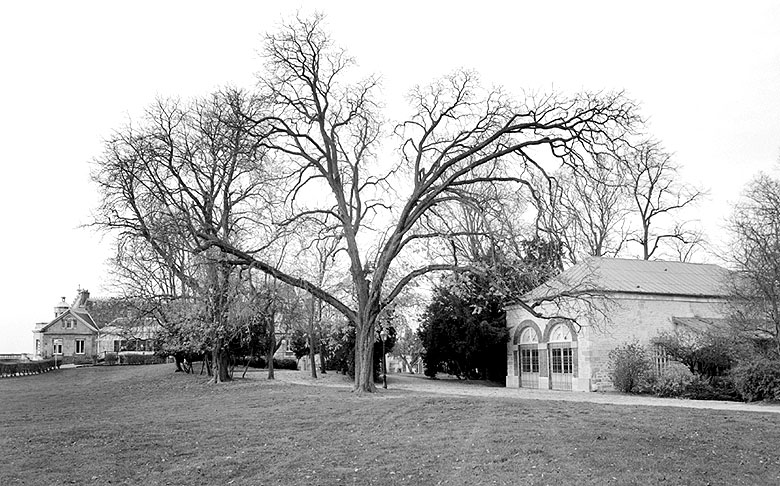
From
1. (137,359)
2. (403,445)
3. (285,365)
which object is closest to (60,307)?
(137,359)

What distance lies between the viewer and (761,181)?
1259 inches

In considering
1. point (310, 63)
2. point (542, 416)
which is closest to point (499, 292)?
point (542, 416)

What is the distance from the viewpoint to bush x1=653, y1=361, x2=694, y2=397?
79.9ft

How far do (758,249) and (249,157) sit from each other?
17252 mm

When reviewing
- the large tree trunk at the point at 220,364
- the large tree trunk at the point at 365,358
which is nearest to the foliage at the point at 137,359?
the large tree trunk at the point at 220,364

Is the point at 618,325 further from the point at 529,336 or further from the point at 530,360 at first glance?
the point at 530,360

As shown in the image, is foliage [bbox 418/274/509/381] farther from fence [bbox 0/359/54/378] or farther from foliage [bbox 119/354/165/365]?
foliage [bbox 119/354/165/365]

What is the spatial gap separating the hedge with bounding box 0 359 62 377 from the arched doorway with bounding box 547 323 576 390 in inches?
1422

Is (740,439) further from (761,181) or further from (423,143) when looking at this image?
(761,181)

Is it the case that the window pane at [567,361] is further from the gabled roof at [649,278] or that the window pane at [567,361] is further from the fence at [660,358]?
the fence at [660,358]

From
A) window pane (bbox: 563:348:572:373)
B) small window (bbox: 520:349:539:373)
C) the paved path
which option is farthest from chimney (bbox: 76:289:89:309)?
window pane (bbox: 563:348:572:373)

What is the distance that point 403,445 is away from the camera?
13.9 m

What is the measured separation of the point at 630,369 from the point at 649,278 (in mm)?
6272

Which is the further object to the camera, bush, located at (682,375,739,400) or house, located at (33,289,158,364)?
house, located at (33,289,158,364)
